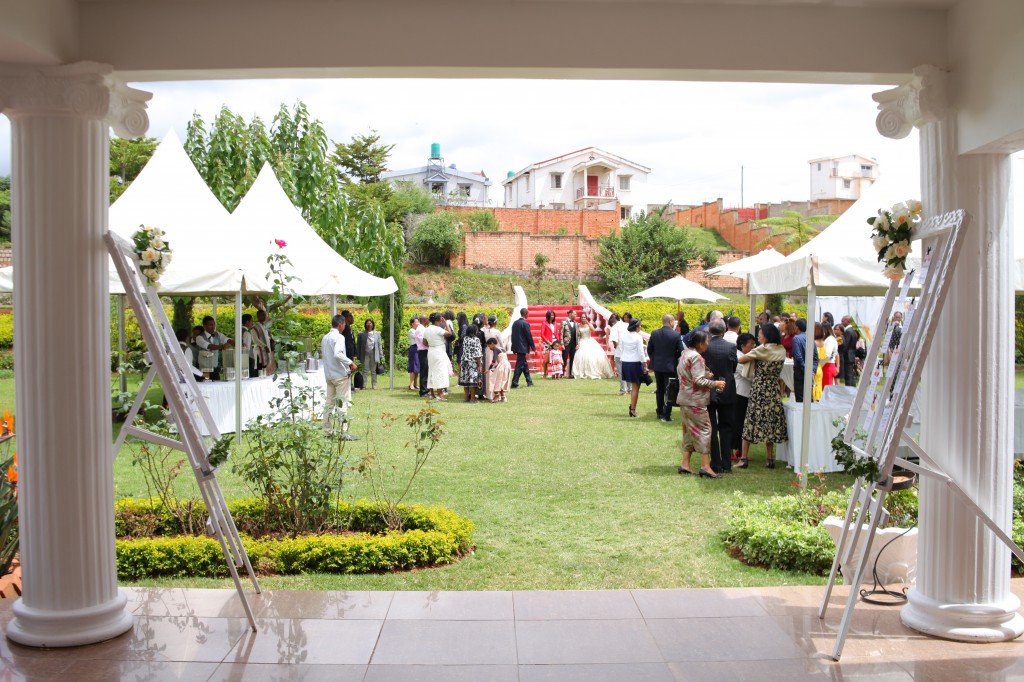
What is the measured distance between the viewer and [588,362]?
1875 cm

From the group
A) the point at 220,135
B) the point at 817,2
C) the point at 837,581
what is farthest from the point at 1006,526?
the point at 220,135

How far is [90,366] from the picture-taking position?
4.01 m

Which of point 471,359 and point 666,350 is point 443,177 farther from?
point 666,350

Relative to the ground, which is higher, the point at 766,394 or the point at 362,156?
the point at 362,156

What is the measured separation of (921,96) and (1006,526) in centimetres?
209

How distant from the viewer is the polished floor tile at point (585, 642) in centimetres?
393

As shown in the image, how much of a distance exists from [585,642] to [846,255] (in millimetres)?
4638

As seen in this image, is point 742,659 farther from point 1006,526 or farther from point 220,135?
point 220,135

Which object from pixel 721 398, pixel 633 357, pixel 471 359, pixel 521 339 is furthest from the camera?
pixel 521 339

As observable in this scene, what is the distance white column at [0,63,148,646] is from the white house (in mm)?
50774

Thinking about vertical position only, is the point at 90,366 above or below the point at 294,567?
above

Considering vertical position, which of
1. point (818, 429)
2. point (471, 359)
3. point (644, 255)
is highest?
point (644, 255)

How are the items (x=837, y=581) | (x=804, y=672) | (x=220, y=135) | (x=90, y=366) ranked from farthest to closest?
(x=220, y=135), (x=837, y=581), (x=90, y=366), (x=804, y=672)

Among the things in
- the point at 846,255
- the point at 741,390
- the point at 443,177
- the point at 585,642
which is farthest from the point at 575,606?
the point at 443,177
